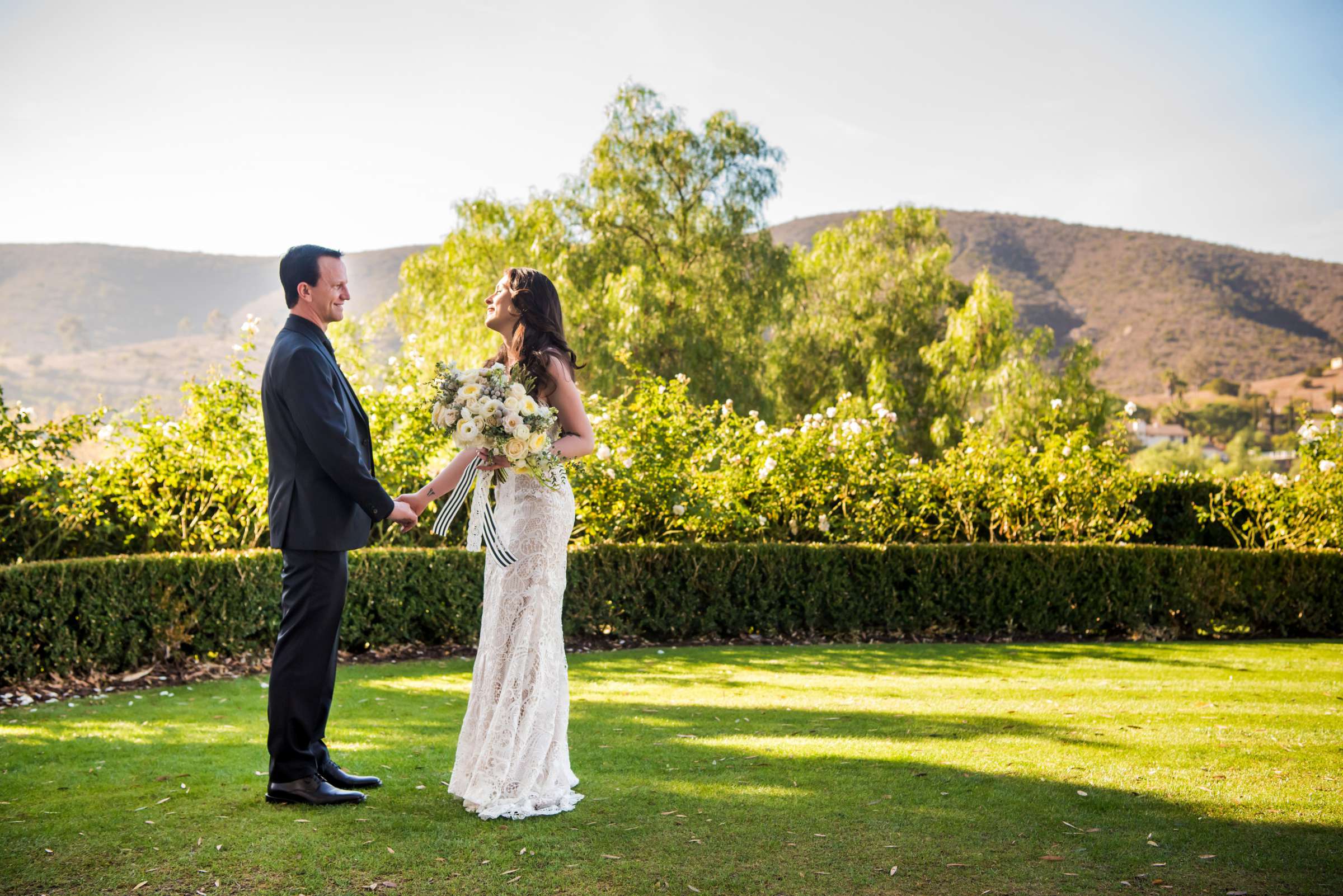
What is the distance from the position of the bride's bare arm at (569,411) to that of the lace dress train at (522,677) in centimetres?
12

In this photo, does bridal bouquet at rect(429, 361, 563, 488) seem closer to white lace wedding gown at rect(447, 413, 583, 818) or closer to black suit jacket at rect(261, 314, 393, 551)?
white lace wedding gown at rect(447, 413, 583, 818)

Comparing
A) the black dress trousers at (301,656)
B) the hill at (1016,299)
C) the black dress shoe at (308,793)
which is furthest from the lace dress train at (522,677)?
the hill at (1016,299)

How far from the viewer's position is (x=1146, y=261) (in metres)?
79.4

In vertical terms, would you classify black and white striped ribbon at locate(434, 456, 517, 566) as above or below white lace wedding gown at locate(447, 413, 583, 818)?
above

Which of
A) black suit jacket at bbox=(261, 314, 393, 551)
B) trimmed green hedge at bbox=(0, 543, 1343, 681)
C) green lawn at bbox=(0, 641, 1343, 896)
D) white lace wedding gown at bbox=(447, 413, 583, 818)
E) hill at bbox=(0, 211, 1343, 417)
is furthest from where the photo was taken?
hill at bbox=(0, 211, 1343, 417)

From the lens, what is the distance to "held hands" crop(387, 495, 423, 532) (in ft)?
12.6

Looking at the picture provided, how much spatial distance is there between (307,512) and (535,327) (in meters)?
1.15

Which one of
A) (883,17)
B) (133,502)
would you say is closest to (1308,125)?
(883,17)

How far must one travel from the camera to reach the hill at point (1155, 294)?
234 ft

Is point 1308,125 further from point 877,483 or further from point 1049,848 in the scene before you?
point 1049,848

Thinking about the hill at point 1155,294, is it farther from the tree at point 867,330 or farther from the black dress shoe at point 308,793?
the black dress shoe at point 308,793

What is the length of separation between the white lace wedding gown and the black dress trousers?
1.92ft

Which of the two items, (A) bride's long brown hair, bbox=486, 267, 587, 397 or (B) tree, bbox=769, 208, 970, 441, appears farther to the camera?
(B) tree, bbox=769, 208, 970, 441

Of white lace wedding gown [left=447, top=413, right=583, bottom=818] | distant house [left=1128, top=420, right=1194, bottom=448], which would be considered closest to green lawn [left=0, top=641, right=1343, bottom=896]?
white lace wedding gown [left=447, top=413, right=583, bottom=818]
